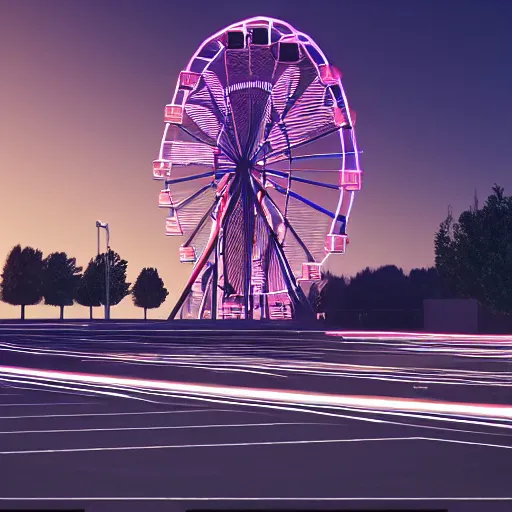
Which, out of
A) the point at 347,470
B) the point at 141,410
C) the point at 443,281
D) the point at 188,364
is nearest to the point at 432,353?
the point at 188,364

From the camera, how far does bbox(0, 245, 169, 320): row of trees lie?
5694 inches

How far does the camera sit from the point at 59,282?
150375mm

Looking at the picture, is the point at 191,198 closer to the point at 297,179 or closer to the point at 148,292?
the point at 297,179

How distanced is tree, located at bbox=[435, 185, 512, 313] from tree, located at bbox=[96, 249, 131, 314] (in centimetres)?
6826

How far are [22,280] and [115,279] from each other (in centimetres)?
1364

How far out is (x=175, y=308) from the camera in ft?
253

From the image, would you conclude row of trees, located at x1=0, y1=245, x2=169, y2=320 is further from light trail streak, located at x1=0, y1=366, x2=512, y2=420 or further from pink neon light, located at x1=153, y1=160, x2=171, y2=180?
light trail streak, located at x1=0, y1=366, x2=512, y2=420

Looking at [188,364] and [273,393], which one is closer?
[273,393]

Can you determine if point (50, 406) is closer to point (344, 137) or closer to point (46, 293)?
point (344, 137)

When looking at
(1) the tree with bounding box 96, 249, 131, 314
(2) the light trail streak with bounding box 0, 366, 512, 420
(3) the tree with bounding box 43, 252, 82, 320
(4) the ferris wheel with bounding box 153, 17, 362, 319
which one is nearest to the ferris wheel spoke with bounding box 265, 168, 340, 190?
(4) the ferris wheel with bounding box 153, 17, 362, 319

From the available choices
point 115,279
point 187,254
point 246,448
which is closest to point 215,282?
point 187,254

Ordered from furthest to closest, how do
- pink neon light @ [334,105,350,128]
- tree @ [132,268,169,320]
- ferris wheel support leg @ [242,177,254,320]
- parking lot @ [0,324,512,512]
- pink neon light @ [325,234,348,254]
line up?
tree @ [132,268,169,320] → ferris wheel support leg @ [242,177,254,320] → pink neon light @ [334,105,350,128] → pink neon light @ [325,234,348,254] → parking lot @ [0,324,512,512]

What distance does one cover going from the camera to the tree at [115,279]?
14275 centimetres

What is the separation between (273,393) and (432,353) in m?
17.4
